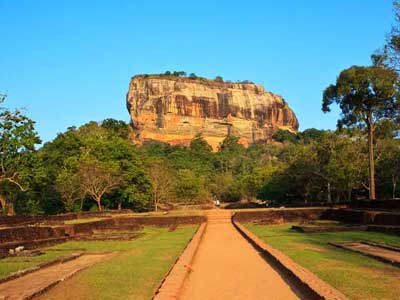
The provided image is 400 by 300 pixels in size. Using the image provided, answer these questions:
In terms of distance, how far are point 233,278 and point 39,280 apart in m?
3.78

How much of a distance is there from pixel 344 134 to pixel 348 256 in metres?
30.6

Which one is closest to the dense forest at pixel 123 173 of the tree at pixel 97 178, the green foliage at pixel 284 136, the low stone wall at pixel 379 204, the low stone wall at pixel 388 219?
Answer: the tree at pixel 97 178

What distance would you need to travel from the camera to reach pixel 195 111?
484 feet

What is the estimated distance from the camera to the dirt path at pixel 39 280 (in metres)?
7.26

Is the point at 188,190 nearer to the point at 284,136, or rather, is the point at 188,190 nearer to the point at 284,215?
the point at 284,215

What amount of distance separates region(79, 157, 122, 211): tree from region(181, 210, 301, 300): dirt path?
2272 cm

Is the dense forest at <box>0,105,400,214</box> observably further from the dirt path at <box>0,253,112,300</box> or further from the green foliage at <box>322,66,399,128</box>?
the dirt path at <box>0,253,112,300</box>

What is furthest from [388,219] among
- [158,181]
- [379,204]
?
[158,181]

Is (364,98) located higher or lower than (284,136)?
lower

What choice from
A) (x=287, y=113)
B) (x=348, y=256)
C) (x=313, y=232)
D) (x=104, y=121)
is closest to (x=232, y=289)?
(x=348, y=256)

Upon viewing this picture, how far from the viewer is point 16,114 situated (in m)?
24.7

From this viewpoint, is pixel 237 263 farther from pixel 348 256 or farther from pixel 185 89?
pixel 185 89

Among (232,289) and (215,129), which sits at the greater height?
(215,129)

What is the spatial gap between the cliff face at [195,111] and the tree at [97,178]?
335 feet
